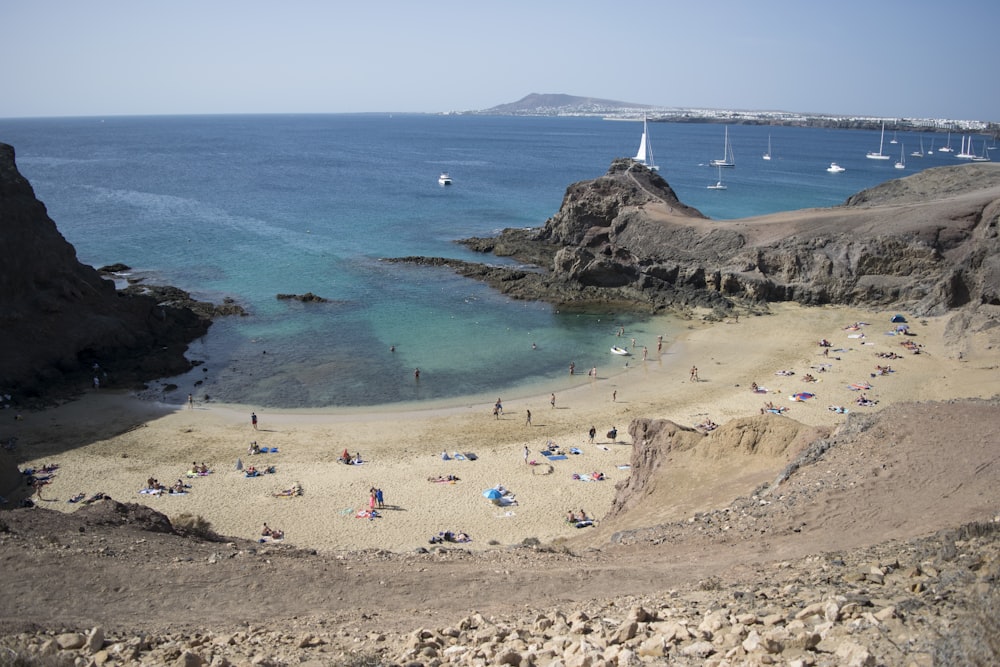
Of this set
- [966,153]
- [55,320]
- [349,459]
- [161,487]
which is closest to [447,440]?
[349,459]

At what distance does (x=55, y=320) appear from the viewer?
1358 inches

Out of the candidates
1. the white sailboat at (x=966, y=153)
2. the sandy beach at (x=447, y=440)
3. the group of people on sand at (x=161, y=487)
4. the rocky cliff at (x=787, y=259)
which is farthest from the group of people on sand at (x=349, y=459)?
the white sailboat at (x=966, y=153)

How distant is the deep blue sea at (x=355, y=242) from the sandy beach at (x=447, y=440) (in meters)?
2.82

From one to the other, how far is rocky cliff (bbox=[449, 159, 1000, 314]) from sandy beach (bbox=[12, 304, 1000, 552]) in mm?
5459

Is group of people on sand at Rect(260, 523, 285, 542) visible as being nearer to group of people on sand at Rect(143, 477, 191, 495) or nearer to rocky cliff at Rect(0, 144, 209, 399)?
group of people on sand at Rect(143, 477, 191, 495)

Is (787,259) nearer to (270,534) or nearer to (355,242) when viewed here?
(355,242)

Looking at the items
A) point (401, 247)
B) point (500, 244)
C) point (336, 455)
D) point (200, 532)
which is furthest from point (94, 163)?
point (200, 532)

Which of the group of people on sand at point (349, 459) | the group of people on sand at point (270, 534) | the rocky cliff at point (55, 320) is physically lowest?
the group of people on sand at point (270, 534)

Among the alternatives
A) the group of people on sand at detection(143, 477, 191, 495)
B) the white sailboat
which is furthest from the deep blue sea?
the group of people on sand at detection(143, 477, 191, 495)

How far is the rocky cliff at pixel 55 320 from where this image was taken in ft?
107

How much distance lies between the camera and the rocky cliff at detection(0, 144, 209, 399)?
3256cm

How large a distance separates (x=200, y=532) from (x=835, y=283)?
43.1 meters

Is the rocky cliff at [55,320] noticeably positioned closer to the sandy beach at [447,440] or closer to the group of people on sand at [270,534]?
the sandy beach at [447,440]

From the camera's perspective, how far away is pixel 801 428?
1886cm
